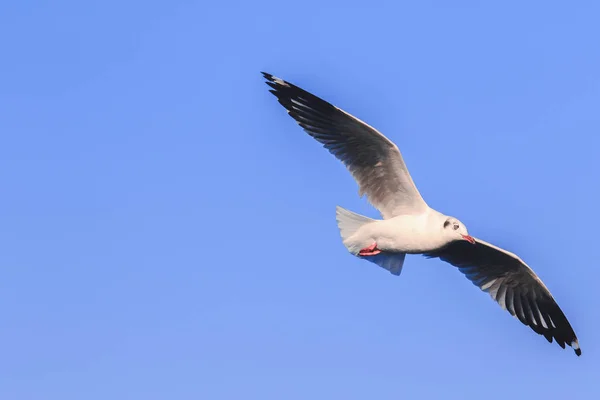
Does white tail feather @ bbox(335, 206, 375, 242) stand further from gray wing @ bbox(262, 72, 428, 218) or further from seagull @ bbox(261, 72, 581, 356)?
gray wing @ bbox(262, 72, 428, 218)

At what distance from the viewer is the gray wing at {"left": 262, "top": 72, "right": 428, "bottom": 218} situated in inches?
520

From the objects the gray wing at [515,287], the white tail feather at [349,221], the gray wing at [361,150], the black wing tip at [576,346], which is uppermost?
the gray wing at [361,150]

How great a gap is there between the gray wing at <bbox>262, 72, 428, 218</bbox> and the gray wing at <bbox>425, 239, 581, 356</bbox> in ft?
3.67

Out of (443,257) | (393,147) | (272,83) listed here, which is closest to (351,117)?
(393,147)

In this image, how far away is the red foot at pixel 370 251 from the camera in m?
13.7

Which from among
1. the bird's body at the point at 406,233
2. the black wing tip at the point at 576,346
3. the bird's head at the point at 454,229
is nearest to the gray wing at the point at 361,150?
the bird's body at the point at 406,233

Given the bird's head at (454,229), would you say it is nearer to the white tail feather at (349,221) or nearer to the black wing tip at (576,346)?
the white tail feather at (349,221)

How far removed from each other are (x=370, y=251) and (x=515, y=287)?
238cm

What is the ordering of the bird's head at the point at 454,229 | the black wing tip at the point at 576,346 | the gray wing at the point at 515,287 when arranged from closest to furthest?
1. the bird's head at the point at 454,229
2. the gray wing at the point at 515,287
3. the black wing tip at the point at 576,346

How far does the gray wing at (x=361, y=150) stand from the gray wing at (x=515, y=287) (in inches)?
44.1

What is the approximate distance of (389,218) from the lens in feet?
45.1

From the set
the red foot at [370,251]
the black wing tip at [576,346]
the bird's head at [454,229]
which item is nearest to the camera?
the bird's head at [454,229]

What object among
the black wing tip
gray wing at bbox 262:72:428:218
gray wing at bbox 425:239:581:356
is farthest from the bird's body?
the black wing tip

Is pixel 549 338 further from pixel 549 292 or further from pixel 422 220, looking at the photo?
pixel 422 220
